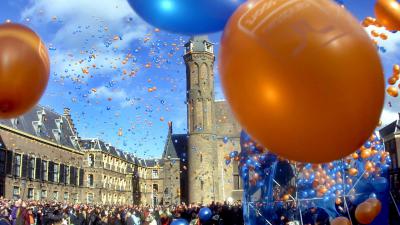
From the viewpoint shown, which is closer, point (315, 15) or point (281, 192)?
point (315, 15)

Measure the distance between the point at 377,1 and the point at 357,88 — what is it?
11.2 feet

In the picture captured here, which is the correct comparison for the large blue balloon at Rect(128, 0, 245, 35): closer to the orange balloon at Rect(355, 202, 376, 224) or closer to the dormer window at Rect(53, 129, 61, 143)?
the orange balloon at Rect(355, 202, 376, 224)

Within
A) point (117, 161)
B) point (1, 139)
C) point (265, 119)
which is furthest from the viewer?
point (117, 161)

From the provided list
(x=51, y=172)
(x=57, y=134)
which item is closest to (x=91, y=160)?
(x=57, y=134)

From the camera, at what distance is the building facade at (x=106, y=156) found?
3812 cm

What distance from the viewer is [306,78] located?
10.6 ft

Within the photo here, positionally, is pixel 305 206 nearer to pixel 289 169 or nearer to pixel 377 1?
pixel 289 169

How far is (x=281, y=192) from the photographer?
15680 mm

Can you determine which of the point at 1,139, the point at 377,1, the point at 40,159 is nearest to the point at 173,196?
the point at 40,159

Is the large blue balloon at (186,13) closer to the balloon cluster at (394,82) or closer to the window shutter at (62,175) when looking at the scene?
the balloon cluster at (394,82)

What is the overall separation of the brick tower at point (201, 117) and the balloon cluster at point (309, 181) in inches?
1252

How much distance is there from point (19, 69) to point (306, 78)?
339 cm

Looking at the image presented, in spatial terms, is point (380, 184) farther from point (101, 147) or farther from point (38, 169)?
point (101, 147)

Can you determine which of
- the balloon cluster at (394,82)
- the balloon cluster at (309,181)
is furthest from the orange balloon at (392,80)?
the balloon cluster at (309,181)
